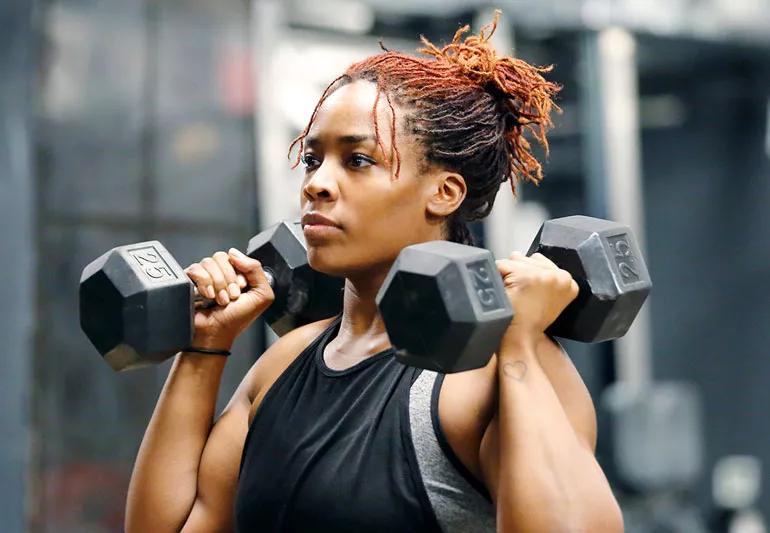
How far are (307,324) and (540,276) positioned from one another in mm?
431

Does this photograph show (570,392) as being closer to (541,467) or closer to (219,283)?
(541,467)

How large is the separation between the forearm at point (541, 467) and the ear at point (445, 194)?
222 mm

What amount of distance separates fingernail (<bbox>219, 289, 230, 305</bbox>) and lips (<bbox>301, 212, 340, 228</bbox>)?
15 cm

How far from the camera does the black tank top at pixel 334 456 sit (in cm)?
120

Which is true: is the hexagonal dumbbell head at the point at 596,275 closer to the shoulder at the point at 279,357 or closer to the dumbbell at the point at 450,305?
the dumbbell at the point at 450,305

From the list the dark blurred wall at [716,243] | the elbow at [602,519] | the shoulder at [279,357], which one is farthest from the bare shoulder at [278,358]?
the dark blurred wall at [716,243]

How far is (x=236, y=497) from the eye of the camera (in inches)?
52.7

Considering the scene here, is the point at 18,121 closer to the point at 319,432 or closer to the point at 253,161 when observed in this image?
the point at 253,161

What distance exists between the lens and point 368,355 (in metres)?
1.35

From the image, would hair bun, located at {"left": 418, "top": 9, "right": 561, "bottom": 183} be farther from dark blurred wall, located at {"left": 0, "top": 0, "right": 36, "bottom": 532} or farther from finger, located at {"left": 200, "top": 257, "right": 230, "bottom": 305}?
dark blurred wall, located at {"left": 0, "top": 0, "right": 36, "bottom": 532}

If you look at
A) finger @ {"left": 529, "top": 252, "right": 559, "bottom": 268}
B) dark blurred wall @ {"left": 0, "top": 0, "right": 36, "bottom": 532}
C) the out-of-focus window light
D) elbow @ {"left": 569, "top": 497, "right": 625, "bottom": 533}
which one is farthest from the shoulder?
the out-of-focus window light

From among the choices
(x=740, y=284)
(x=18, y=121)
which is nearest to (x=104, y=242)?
(x=18, y=121)

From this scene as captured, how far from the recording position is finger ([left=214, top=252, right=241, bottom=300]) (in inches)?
55.6

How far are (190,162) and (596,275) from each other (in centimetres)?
257
